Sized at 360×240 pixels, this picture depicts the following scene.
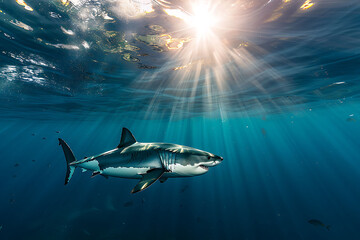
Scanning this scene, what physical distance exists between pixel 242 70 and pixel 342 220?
16918 millimetres

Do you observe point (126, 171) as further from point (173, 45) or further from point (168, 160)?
point (173, 45)

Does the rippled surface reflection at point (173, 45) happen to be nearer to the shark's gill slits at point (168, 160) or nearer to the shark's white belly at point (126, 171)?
the shark's gill slits at point (168, 160)

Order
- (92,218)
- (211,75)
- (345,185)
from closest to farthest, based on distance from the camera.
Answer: (211,75), (92,218), (345,185)

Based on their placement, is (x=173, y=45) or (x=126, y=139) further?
(x=173, y=45)

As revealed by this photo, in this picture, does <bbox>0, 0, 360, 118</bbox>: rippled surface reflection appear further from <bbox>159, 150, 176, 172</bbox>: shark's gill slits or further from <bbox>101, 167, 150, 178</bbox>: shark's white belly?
<bbox>101, 167, 150, 178</bbox>: shark's white belly

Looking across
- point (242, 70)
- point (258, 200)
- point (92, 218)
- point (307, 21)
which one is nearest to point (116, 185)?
point (92, 218)

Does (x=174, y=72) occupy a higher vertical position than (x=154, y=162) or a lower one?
higher

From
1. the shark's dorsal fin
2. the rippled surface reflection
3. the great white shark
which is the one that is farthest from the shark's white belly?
the rippled surface reflection

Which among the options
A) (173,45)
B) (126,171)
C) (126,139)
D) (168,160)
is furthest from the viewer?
(173,45)

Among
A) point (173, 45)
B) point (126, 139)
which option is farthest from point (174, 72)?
point (126, 139)

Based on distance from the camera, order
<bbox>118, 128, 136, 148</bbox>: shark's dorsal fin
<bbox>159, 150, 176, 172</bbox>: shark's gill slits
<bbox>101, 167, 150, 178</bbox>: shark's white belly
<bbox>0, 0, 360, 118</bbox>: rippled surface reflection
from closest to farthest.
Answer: <bbox>159, 150, 176, 172</bbox>: shark's gill slits
<bbox>101, 167, 150, 178</bbox>: shark's white belly
<bbox>118, 128, 136, 148</bbox>: shark's dorsal fin
<bbox>0, 0, 360, 118</bbox>: rippled surface reflection

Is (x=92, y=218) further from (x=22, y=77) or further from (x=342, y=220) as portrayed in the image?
(x=342, y=220)

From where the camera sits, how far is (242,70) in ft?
38.2

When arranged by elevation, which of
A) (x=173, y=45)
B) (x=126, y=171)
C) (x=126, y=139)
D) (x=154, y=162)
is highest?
(x=173, y=45)
